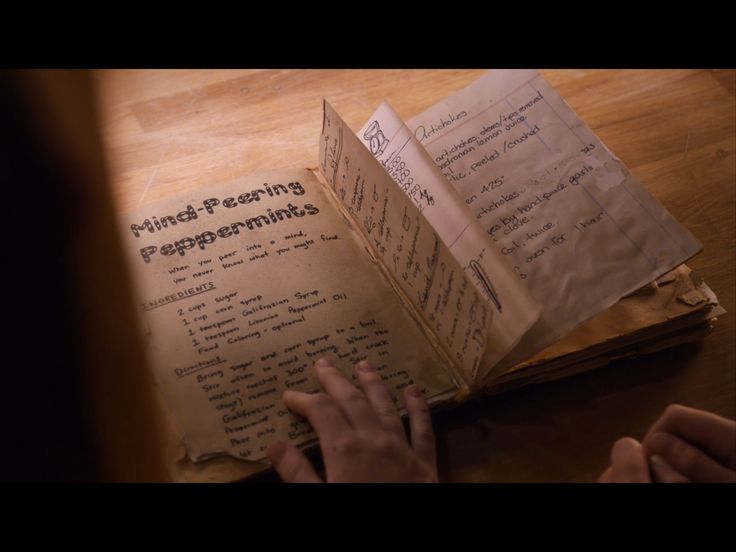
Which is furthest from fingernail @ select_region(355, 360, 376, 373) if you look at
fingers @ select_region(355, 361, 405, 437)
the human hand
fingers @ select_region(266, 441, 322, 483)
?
the human hand

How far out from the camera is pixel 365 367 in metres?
0.71

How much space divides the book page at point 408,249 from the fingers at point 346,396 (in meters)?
0.11

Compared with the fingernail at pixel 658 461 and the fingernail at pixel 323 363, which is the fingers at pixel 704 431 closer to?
the fingernail at pixel 658 461

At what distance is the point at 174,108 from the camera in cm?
99

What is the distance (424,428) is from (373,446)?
0.06 metres

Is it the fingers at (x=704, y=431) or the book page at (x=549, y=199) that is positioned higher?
the book page at (x=549, y=199)

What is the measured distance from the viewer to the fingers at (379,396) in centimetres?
67

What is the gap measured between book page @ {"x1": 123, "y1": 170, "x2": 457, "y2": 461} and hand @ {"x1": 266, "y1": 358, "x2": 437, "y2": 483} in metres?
0.02

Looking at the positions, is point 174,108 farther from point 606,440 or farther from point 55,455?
point 606,440

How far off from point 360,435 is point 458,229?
222mm

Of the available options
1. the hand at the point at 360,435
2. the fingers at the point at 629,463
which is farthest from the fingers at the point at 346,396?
the fingers at the point at 629,463

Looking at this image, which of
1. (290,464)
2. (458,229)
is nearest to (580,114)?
(458,229)

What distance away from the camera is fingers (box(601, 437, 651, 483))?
63 cm

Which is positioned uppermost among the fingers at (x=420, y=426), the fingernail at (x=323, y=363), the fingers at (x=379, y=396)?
the fingernail at (x=323, y=363)
